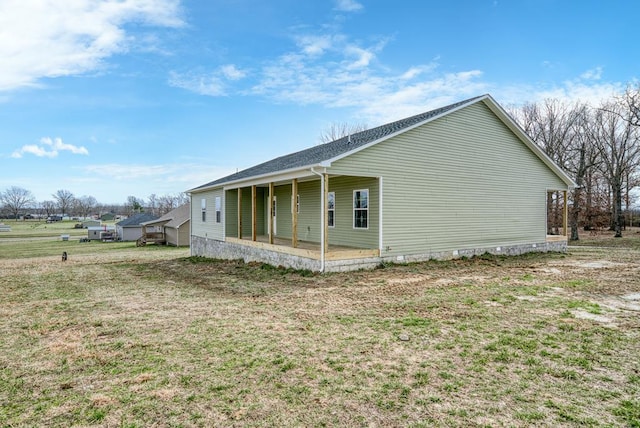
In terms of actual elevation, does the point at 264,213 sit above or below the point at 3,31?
below

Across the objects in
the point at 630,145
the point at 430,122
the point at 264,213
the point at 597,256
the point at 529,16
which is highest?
the point at 529,16

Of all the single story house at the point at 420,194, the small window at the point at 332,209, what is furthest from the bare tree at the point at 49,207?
the small window at the point at 332,209

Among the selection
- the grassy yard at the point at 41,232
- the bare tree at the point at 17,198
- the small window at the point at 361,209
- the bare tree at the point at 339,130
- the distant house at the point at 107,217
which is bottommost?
the grassy yard at the point at 41,232

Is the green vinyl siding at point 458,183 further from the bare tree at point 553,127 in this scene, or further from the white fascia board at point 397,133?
Result: the bare tree at point 553,127

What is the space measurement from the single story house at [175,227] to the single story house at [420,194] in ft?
54.4

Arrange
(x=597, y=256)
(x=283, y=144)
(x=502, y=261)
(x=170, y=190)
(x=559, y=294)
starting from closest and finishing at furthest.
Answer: (x=559, y=294) < (x=502, y=261) < (x=597, y=256) < (x=283, y=144) < (x=170, y=190)

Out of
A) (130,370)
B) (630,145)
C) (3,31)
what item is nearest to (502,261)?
(130,370)

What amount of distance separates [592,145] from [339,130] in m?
21.1

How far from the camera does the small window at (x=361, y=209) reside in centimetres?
1179

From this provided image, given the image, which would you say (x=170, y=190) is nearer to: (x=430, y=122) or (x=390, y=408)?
(x=430, y=122)

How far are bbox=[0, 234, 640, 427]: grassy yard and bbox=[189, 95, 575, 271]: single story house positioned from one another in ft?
9.80

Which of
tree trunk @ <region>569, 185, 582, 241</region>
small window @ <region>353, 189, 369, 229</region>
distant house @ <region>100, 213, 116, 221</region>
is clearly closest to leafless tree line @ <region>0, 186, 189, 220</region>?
distant house @ <region>100, 213, 116, 221</region>

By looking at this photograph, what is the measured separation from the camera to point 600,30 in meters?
15.4

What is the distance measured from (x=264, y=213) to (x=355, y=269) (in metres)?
8.79
